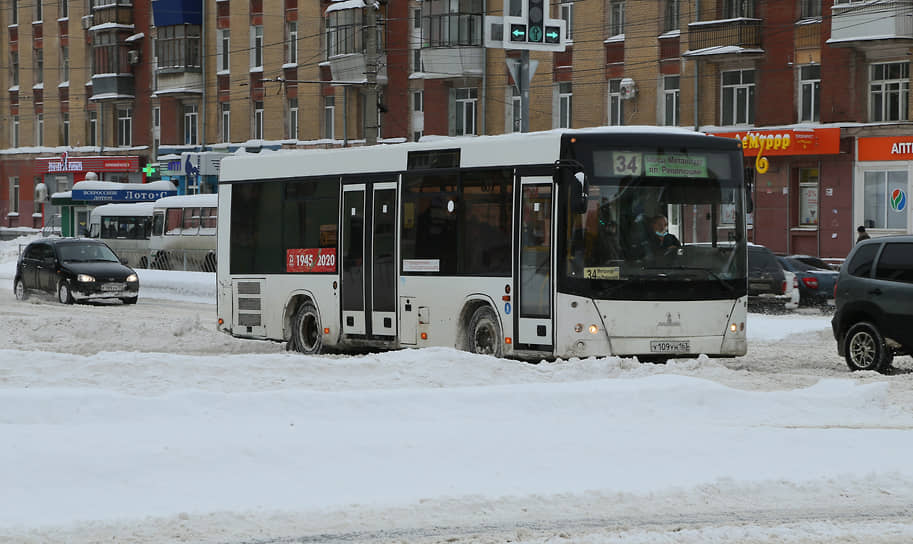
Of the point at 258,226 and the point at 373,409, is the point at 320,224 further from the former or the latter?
the point at 373,409

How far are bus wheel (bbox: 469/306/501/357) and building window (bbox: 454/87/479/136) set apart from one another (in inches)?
1396

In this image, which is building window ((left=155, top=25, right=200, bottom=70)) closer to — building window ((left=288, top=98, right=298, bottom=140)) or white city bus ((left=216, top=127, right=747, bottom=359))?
building window ((left=288, top=98, right=298, bottom=140))

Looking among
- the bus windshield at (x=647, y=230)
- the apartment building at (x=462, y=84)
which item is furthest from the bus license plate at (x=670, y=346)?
the apartment building at (x=462, y=84)

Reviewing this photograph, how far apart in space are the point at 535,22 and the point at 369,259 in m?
6.97

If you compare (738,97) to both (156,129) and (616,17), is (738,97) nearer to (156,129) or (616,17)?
(616,17)

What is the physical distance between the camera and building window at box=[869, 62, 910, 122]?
129ft

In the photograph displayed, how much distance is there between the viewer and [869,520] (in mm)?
8180

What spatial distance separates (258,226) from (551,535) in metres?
13.7

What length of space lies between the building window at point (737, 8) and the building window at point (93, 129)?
38.6 m

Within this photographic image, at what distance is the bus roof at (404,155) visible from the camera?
16.2m

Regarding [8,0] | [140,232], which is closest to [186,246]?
[140,232]

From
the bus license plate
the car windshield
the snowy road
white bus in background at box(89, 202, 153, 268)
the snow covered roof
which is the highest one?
the snow covered roof

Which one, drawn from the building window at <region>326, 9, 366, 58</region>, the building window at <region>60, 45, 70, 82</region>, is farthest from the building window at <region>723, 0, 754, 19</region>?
the building window at <region>60, 45, 70, 82</region>

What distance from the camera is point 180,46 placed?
2552 inches
